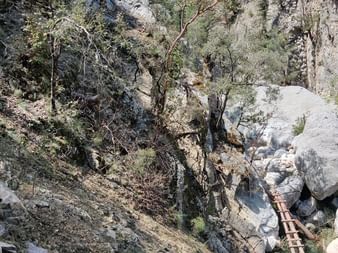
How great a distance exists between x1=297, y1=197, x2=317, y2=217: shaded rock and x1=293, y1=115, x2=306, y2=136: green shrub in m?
1.98

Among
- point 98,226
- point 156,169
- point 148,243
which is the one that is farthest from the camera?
point 156,169

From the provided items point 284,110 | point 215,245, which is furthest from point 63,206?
point 284,110

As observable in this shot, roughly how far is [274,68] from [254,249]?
13.8 ft

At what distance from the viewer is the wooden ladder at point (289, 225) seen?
9211mm

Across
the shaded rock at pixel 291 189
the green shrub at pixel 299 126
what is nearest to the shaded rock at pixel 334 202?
the shaded rock at pixel 291 189

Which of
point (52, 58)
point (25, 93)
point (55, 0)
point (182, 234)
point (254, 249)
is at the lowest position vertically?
point (254, 249)

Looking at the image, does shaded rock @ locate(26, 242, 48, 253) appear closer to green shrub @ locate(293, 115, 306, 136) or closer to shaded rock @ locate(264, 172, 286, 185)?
shaded rock @ locate(264, 172, 286, 185)

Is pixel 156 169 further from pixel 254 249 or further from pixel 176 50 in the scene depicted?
pixel 254 249

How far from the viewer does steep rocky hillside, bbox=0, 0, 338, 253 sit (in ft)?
14.8

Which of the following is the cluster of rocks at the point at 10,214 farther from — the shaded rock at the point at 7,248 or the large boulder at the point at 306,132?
the large boulder at the point at 306,132

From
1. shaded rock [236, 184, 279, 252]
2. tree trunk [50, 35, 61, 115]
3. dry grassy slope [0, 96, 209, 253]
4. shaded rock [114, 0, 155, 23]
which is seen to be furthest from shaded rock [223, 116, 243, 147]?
tree trunk [50, 35, 61, 115]

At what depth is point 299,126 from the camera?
12422mm

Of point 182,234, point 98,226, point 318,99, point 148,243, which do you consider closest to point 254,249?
point 182,234

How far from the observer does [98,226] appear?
14.3 feet
